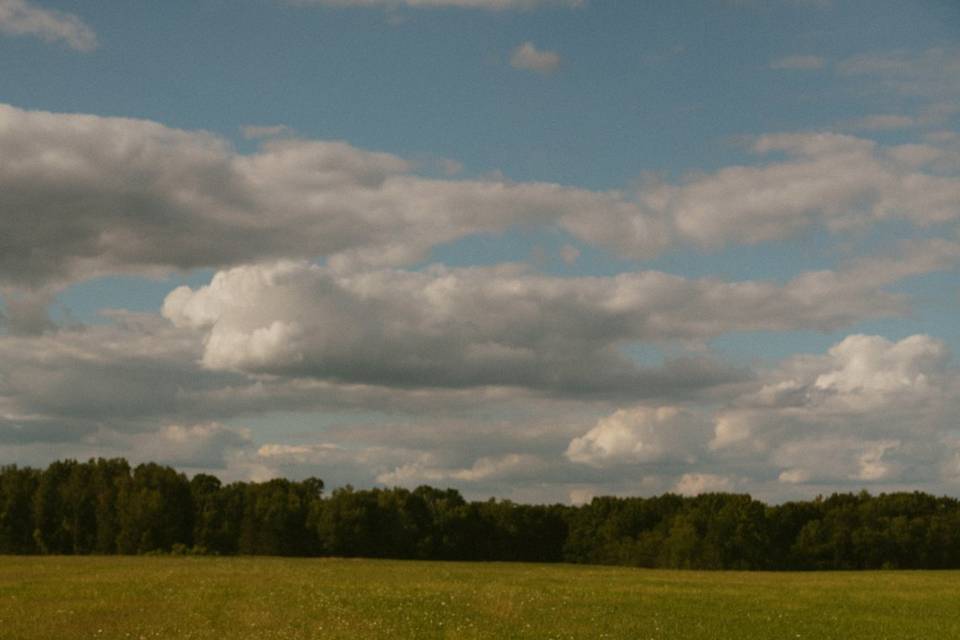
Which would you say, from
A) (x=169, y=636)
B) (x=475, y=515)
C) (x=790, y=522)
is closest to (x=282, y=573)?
(x=169, y=636)

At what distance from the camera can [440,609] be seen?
43.1m

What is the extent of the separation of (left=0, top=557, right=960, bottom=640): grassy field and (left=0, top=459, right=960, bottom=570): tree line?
62.5 metres

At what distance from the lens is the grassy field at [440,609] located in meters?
38.1

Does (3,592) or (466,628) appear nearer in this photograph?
(466,628)

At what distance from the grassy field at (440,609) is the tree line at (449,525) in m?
62.5

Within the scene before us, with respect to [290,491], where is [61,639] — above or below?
below

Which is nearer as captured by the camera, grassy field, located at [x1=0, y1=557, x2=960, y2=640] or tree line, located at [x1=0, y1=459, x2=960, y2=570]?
grassy field, located at [x1=0, y1=557, x2=960, y2=640]

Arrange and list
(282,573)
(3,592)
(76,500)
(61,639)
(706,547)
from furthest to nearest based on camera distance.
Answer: (76,500) → (706,547) → (282,573) → (3,592) → (61,639)

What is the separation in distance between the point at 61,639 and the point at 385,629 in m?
10.8

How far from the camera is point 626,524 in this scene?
135 meters

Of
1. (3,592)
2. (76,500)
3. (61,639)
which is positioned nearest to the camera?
(61,639)

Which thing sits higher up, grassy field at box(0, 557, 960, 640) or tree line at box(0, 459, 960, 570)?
tree line at box(0, 459, 960, 570)

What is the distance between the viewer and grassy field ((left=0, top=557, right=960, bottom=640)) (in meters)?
38.1

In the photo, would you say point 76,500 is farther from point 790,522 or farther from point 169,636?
point 169,636
